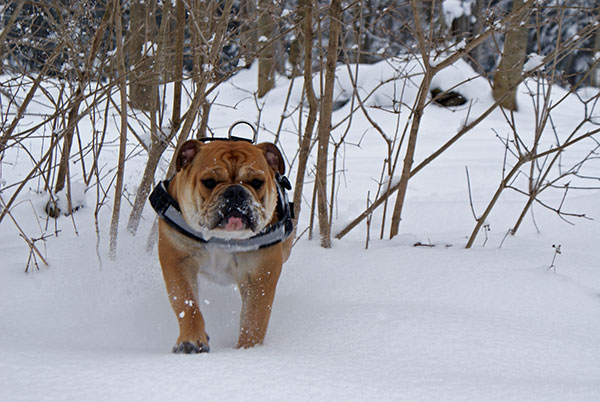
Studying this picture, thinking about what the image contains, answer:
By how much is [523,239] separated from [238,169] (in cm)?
235

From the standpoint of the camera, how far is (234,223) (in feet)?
7.73

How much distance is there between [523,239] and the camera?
3883 millimetres

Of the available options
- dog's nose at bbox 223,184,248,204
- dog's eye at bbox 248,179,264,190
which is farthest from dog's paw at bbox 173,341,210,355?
dog's eye at bbox 248,179,264,190

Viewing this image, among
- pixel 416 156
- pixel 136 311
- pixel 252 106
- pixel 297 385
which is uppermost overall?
pixel 252 106

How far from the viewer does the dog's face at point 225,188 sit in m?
2.38

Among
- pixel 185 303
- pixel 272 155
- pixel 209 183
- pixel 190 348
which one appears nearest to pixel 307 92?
pixel 272 155

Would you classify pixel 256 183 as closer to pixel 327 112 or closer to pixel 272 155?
pixel 272 155

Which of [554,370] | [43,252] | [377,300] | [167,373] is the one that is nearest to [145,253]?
[43,252]

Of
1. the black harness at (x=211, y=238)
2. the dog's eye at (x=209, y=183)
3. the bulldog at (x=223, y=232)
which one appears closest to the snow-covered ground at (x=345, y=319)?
the bulldog at (x=223, y=232)

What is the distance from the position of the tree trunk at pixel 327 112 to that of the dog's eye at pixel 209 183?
132cm

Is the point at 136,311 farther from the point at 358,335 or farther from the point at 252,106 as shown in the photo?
the point at 252,106

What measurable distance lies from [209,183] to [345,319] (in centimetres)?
89

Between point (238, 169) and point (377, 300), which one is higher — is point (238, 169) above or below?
above

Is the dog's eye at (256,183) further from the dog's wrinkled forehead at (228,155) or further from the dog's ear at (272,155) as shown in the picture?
the dog's ear at (272,155)
